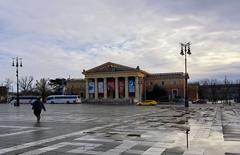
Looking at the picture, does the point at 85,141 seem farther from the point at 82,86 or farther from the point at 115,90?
the point at 82,86

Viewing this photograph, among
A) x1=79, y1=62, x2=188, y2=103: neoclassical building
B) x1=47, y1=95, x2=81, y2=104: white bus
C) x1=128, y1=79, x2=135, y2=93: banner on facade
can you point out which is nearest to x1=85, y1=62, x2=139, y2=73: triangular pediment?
x1=79, y1=62, x2=188, y2=103: neoclassical building

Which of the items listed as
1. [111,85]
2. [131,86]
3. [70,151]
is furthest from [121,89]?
[70,151]

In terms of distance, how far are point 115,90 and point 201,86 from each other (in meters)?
42.8

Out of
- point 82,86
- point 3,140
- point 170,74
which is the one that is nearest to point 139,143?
point 3,140

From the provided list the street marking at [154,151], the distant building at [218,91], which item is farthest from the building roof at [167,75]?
the street marking at [154,151]

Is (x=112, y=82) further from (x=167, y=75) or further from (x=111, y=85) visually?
(x=167, y=75)

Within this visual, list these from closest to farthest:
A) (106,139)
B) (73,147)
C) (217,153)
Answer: (217,153) → (73,147) → (106,139)

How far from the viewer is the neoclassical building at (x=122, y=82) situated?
128 meters

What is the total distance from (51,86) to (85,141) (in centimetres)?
14479

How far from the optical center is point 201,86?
155 meters

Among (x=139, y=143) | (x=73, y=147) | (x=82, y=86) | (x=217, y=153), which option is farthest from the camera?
(x=82, y=86)

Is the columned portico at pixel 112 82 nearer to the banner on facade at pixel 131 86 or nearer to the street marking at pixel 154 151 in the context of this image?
the banner on facade at pixel 131 86

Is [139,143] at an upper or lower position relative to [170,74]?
lower

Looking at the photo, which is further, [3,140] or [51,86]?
[51,86]
